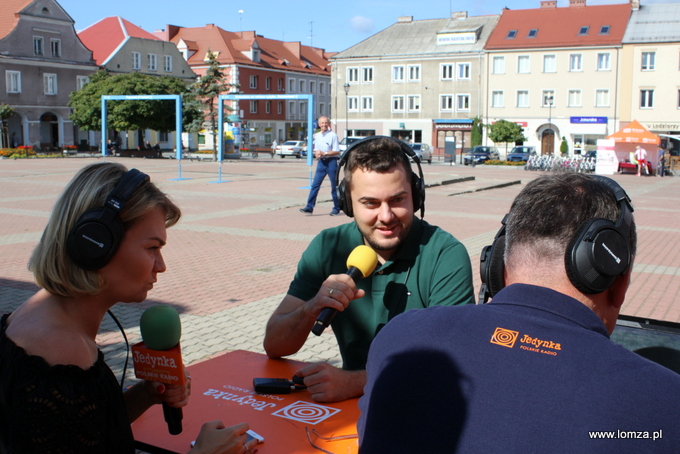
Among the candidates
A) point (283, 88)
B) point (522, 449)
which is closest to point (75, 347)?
point (522, 449)

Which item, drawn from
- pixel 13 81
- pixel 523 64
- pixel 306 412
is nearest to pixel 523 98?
pixel 523 64

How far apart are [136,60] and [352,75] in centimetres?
2013

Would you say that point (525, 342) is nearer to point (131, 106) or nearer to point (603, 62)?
point (131, 106)

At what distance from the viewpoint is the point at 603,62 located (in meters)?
54.3

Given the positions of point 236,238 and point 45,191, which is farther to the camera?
point 45,191

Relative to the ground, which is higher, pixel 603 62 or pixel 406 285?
pixel 603 62

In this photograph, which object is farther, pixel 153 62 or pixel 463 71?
pixel 153 62

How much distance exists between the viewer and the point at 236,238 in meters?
11.5

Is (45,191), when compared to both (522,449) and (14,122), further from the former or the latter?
(14,122)

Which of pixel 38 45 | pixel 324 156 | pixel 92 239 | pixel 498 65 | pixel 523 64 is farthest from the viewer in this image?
pixel 498 65

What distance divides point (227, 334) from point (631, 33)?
56.0 metres

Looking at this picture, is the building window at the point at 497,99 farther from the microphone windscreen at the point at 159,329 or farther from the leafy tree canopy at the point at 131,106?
the microphone windscreen at the point at 159,329

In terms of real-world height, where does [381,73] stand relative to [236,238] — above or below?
above

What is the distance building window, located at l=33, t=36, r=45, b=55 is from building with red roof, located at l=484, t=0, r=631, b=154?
Result: 36288mm
